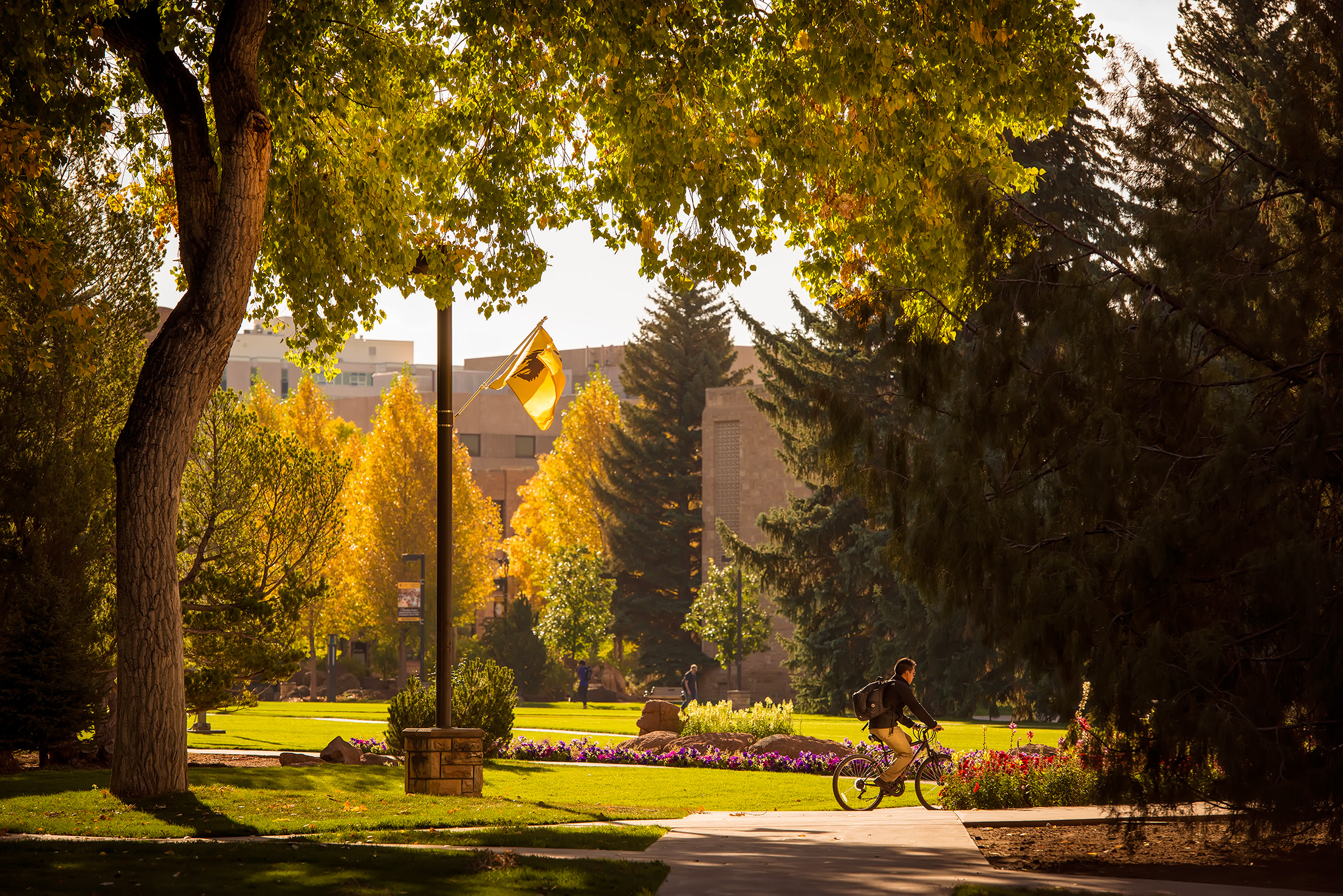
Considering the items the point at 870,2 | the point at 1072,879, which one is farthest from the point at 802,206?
the point at 1072,879

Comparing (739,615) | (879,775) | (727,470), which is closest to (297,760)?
(879,775)

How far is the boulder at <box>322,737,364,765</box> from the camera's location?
18109mm

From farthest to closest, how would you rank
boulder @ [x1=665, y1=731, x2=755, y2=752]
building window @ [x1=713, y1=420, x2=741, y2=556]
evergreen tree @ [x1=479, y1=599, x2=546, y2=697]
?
building window @ [x1=713, y1=420, x2=741, y2=556]
evergreen tree @ [x1=479, y1=599, x2=546, y2=697]
boulder @ [x1=665, y1=731, x2=755, y2=752]

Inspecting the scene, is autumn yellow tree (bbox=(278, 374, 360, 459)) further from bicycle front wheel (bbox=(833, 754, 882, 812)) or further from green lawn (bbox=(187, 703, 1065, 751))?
bicycle front wheel (bbox=(833, 754, 882, 812))

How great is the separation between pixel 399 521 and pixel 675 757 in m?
29.1

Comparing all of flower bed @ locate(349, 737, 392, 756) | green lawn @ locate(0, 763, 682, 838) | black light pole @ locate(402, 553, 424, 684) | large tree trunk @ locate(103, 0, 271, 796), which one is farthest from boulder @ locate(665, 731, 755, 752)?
black light pole @ locate(402, 553, 424, 684)

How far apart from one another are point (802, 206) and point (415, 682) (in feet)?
30.4

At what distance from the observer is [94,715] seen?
54.2ft

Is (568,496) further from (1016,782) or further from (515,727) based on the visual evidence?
(1016,782)

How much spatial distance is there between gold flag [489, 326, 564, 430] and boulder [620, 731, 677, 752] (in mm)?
6113

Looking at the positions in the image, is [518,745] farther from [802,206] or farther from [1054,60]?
[1054,60]

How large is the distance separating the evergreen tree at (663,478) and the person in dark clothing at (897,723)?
4234 cm

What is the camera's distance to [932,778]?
1434cm

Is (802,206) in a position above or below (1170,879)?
above
